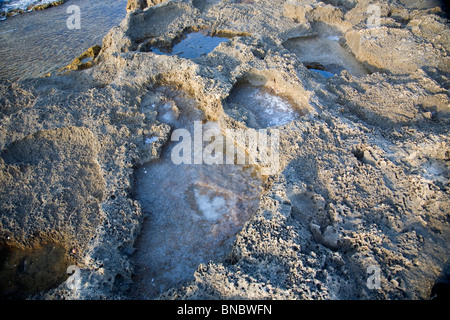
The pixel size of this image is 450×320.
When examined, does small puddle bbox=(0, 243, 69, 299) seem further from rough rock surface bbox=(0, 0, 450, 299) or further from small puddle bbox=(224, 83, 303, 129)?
small puddle bbox=(224, 83, 303, 129)

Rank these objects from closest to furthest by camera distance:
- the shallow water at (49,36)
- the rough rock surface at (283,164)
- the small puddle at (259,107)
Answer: the rough rock surface at (283,164) → the small puddle at (259,107) → the shallow water at (49,36)

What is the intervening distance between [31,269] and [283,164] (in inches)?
126

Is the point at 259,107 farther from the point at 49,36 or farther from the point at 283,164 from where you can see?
the point at 49,36

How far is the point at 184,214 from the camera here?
11.3ft

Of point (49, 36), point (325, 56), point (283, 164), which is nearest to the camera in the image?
point (283, 164)

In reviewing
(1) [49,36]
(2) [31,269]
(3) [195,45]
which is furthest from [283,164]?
(1) [49,36]

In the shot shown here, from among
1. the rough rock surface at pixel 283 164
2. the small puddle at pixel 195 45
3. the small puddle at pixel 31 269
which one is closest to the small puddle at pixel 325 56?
the rough rock surface at pixel 283 164

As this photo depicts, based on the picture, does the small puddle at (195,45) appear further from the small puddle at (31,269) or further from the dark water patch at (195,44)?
the small puddle at (31,269)

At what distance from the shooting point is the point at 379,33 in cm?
567

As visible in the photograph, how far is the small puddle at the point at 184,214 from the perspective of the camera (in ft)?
9.95

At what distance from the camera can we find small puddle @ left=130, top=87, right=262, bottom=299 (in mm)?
3031

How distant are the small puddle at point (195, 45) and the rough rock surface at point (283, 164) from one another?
803 mm

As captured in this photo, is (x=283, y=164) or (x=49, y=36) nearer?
(x=283, y=164)

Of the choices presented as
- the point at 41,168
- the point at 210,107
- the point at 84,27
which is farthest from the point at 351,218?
the point at 84,27
